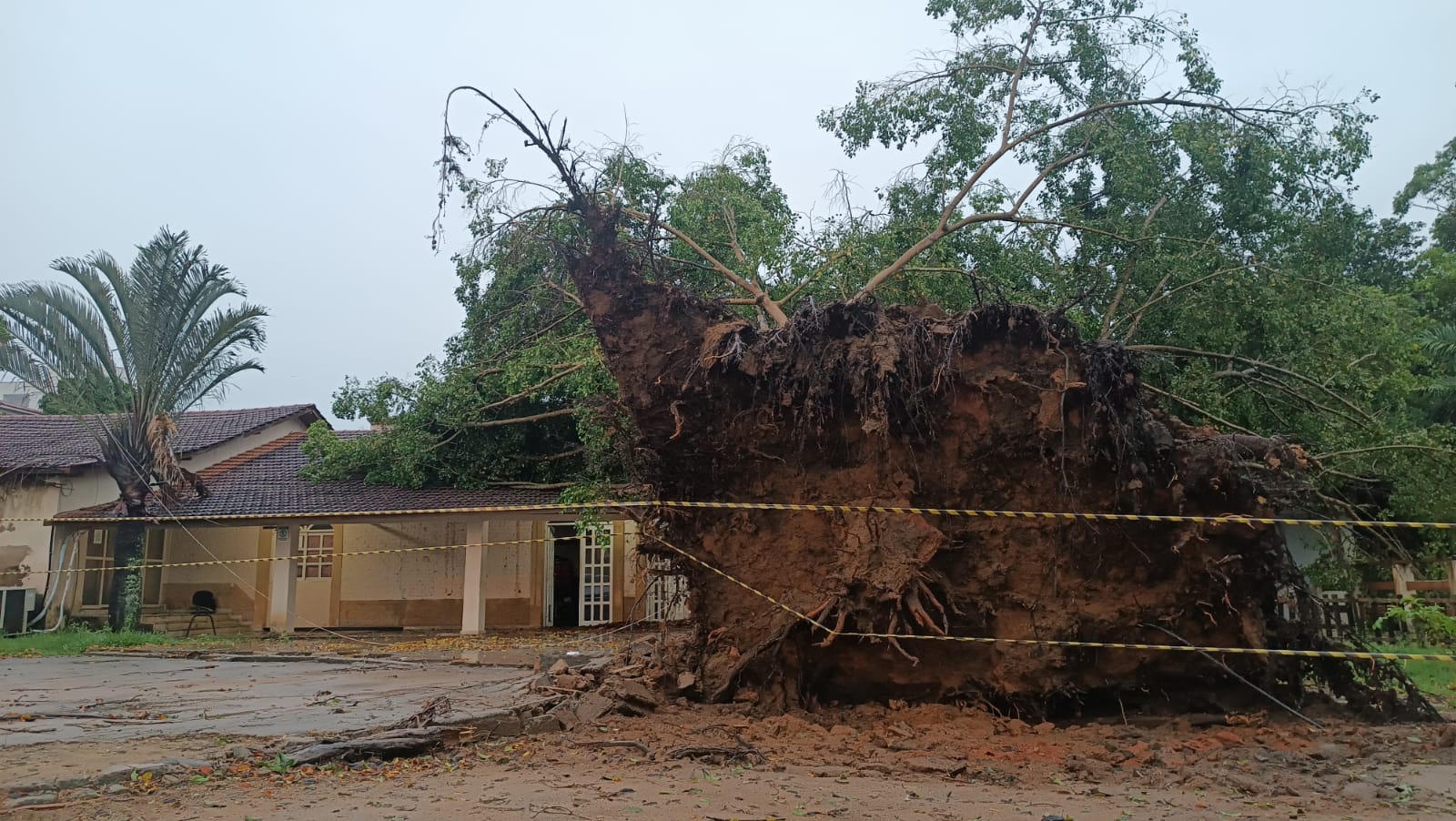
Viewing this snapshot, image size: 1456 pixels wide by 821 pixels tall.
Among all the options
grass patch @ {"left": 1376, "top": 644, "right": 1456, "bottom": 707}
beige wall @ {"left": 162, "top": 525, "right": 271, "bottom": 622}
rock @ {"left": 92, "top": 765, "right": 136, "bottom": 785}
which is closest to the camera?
rock @ {"left": 92, "top": 765, "right": 136, "bottom": 785}

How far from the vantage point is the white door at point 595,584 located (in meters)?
22.3

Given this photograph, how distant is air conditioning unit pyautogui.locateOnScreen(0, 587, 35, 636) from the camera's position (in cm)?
1884

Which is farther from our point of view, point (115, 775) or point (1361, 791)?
point (115, 775)

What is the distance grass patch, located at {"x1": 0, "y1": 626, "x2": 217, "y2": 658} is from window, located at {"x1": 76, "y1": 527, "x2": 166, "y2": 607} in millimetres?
1984

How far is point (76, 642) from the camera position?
57.7ft

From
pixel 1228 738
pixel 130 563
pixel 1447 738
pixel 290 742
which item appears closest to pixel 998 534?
pixel 1228 738

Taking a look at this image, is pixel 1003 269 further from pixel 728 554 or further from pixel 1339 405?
pixel 728 554

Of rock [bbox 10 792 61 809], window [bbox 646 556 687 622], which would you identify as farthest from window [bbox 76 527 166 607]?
rock [bbox 10 792 61 809]

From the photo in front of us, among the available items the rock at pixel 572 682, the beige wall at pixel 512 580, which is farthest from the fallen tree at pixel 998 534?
the beige wall at pixel 512 580

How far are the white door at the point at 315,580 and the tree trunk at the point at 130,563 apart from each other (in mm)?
3240

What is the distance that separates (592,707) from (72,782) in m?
3.50

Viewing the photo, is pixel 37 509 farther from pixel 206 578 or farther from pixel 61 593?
pixel 206 578

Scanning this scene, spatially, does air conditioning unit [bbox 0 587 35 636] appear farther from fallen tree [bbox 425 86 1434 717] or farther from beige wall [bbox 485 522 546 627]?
fallen tree [bbox 425 86 1434 717]

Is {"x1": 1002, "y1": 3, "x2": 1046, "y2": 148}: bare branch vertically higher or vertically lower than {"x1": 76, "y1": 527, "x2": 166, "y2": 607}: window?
higher
